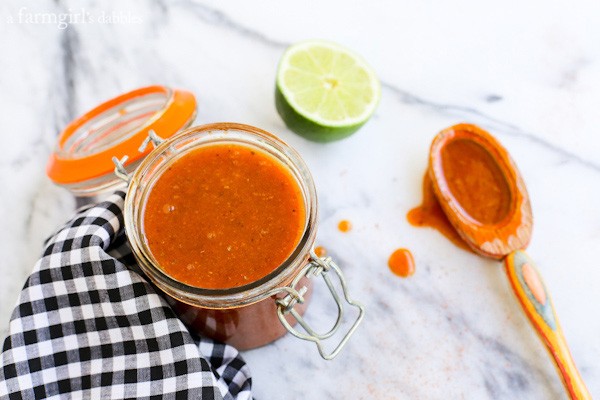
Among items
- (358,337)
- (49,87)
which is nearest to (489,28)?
(358,337)

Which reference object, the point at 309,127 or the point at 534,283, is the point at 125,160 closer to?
the point at 309,127

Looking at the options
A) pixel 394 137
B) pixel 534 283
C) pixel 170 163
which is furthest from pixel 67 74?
pixel 534 283

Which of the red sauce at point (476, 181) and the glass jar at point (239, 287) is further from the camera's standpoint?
the red sauce at point (476, 181)

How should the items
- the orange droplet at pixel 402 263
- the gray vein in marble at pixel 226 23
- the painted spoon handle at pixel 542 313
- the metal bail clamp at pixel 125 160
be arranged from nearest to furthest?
the metal bail clamp at pixel 125 160 → the painted spoon handle at pixel 542 313 → the orange droplet at pixel 402 263 → the gray vein in marble at pixel 226 23

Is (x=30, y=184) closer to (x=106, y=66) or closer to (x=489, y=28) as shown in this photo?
(x=106, y=66)

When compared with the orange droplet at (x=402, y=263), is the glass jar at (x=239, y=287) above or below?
above

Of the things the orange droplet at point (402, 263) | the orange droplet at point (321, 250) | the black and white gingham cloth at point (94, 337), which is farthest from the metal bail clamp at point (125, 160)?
the orange droplet at point (402, 263)

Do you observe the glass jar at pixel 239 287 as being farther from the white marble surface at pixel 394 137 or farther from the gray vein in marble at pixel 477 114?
the gray vein in marble at pixel 477 114

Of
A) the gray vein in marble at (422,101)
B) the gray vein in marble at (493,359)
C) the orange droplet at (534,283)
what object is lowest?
the gray vein in marble at (493,359)
